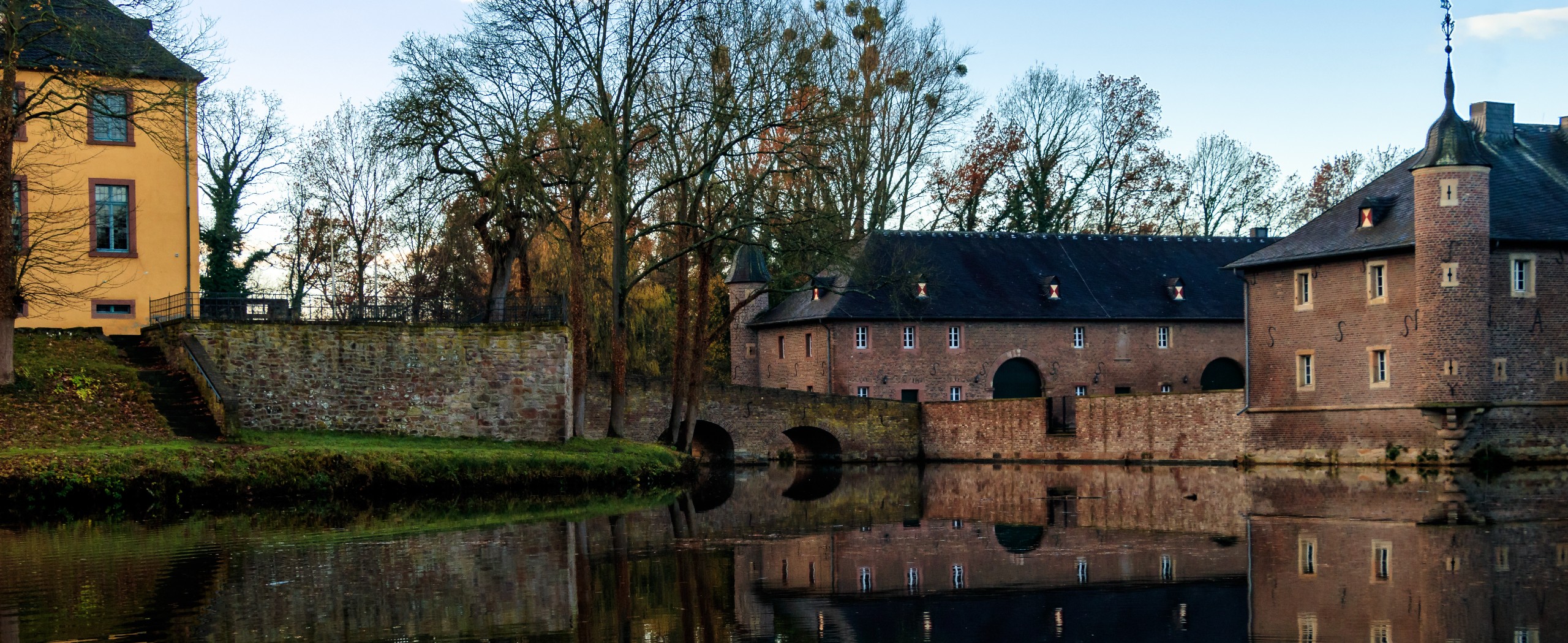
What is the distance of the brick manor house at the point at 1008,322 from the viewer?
130ft

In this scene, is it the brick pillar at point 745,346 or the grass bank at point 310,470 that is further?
the brick pillar at point 745,346

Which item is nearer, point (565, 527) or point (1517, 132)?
point (565, 527)

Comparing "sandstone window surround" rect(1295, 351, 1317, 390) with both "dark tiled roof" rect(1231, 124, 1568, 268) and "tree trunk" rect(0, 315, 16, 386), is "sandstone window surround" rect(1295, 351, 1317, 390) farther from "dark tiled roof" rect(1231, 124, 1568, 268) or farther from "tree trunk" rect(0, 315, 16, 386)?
"tree trunk" rect(0, 315, 16, 386)

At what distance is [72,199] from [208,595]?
1956 cm

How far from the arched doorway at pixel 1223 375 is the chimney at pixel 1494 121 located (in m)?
13.6

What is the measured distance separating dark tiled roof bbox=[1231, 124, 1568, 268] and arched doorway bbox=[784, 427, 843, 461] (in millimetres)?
11098

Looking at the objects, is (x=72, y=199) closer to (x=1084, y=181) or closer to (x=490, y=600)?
(x=490, y=600)

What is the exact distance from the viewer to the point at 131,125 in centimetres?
2844

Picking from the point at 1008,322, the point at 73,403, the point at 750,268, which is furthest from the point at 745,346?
the point at 73,403

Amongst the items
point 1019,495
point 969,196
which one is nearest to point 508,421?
point 1019,495

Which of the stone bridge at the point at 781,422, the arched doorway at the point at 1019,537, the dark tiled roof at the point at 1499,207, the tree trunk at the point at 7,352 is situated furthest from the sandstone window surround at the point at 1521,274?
the tree trunk at the point at 7,352

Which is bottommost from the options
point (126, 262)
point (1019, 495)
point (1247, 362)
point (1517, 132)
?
point (1019, 495)

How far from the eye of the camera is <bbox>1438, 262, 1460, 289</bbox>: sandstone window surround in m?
27.0

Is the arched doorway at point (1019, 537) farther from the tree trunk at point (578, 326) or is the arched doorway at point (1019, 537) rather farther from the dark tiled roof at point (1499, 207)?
the dark tiled roof at point (1499, 207)
